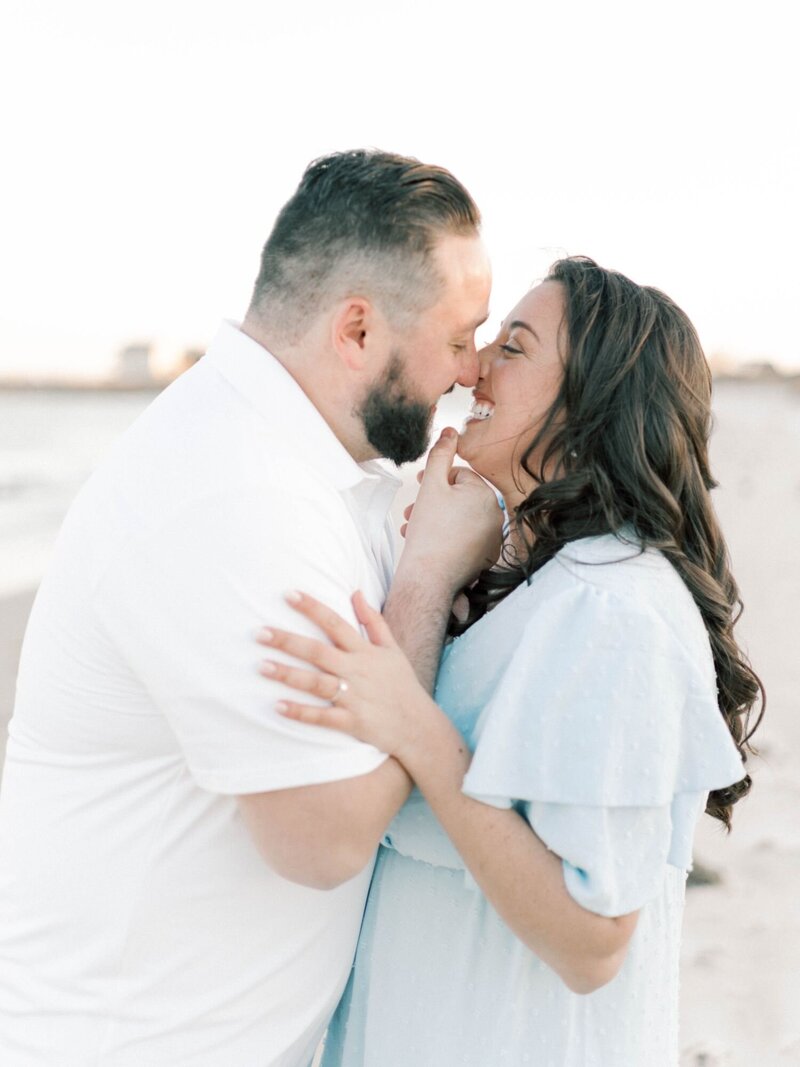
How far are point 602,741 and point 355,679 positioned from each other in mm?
398

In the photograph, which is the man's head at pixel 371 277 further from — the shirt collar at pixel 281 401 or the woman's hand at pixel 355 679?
the woman's hand at pixel 355 679

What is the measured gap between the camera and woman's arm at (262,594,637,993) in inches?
71.2

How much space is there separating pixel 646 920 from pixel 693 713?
16.9 inches

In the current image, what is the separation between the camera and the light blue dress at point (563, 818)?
185 centimetres

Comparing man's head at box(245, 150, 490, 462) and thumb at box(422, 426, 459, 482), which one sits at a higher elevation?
man's head at box(245, 150, 490, 462)

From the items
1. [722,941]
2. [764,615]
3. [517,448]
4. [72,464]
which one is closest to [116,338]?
[72,464]

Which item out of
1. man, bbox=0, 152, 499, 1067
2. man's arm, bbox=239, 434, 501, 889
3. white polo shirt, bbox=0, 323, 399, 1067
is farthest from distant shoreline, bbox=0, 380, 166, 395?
white polo shirt, bbox=0, 323, 399, 1067

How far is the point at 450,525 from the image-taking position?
2318mm

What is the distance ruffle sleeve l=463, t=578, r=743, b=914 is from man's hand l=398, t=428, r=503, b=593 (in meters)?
0.32

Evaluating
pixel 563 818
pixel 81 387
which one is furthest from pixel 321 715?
pixel 81 387

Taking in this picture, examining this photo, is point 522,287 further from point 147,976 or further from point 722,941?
point 722,941

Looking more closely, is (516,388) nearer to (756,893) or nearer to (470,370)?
(470,370)

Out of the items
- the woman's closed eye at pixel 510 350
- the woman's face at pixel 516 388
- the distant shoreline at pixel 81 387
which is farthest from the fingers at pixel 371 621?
the distant shoreline at pixel 81 387

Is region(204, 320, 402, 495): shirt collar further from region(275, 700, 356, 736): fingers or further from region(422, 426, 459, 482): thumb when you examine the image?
region(275, 700, 356, 736): fingers
